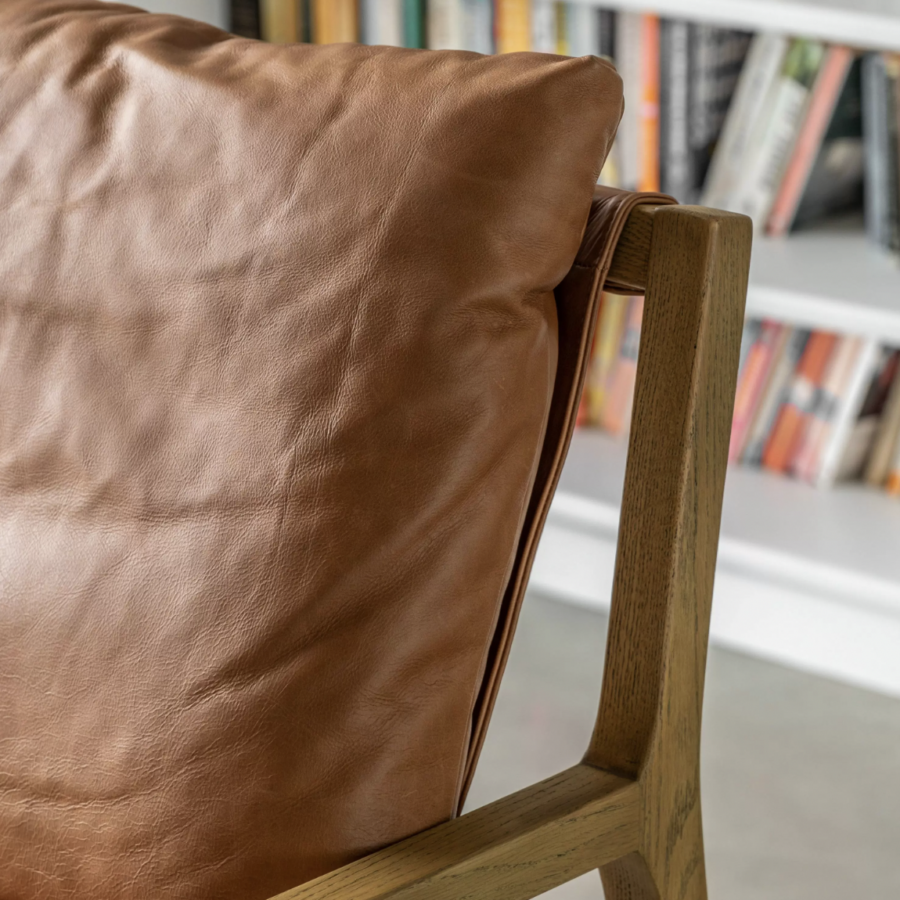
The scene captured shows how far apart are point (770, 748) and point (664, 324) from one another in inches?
39.9

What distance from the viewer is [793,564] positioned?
5.39 feet

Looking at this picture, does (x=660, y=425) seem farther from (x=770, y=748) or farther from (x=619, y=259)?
(x=770, y=748)

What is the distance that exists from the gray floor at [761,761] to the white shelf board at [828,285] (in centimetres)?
48

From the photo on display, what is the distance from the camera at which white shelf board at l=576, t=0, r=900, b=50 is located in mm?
1479

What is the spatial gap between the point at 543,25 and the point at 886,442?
0.76 m

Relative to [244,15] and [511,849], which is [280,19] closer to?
[244,15]

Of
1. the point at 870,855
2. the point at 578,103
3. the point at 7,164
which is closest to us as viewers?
the point at 578,103

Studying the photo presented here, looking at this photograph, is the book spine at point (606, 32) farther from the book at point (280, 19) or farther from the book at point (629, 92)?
the book at point (280, 19)

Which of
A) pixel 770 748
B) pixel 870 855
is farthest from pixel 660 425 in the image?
pixel 770 748

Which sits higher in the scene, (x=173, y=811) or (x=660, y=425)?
(x=660, y=425)

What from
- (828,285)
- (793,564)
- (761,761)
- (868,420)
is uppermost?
(828,285)

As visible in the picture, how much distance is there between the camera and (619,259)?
68cm

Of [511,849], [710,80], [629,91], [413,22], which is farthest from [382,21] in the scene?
[511,849]

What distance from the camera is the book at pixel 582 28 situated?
1.77 m
